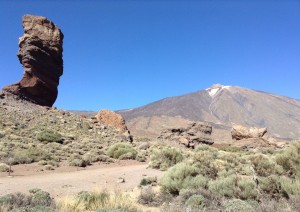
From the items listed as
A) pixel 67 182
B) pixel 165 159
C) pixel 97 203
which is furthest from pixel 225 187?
pixel 165 159

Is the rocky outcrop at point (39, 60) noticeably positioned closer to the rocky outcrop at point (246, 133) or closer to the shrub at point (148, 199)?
the rocky outcrop at point (246, 133)

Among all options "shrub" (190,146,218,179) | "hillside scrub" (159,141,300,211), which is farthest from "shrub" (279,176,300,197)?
"shrub" (190,146,218,179)

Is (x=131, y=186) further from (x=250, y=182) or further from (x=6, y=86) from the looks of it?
(x=6, y=86)

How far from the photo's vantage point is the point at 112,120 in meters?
45.3

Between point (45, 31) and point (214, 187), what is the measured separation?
37183 millimetres

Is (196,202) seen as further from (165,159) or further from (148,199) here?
(165,159)

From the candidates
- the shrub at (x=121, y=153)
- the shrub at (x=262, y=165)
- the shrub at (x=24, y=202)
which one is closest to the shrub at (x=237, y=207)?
the shrub at (x=24, y=202)

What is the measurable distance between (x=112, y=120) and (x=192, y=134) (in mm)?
11149

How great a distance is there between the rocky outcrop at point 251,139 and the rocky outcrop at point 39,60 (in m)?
23.7

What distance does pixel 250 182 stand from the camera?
9.77 meters

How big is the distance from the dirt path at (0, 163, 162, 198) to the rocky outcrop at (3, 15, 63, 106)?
2538 cm

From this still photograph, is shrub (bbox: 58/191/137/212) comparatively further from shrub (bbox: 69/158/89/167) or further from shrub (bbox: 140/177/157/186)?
shrub (bbox: 69/158/89/167)

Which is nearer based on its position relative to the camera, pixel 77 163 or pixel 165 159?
pixel 77 163

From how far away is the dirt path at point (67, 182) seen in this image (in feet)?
41.5
